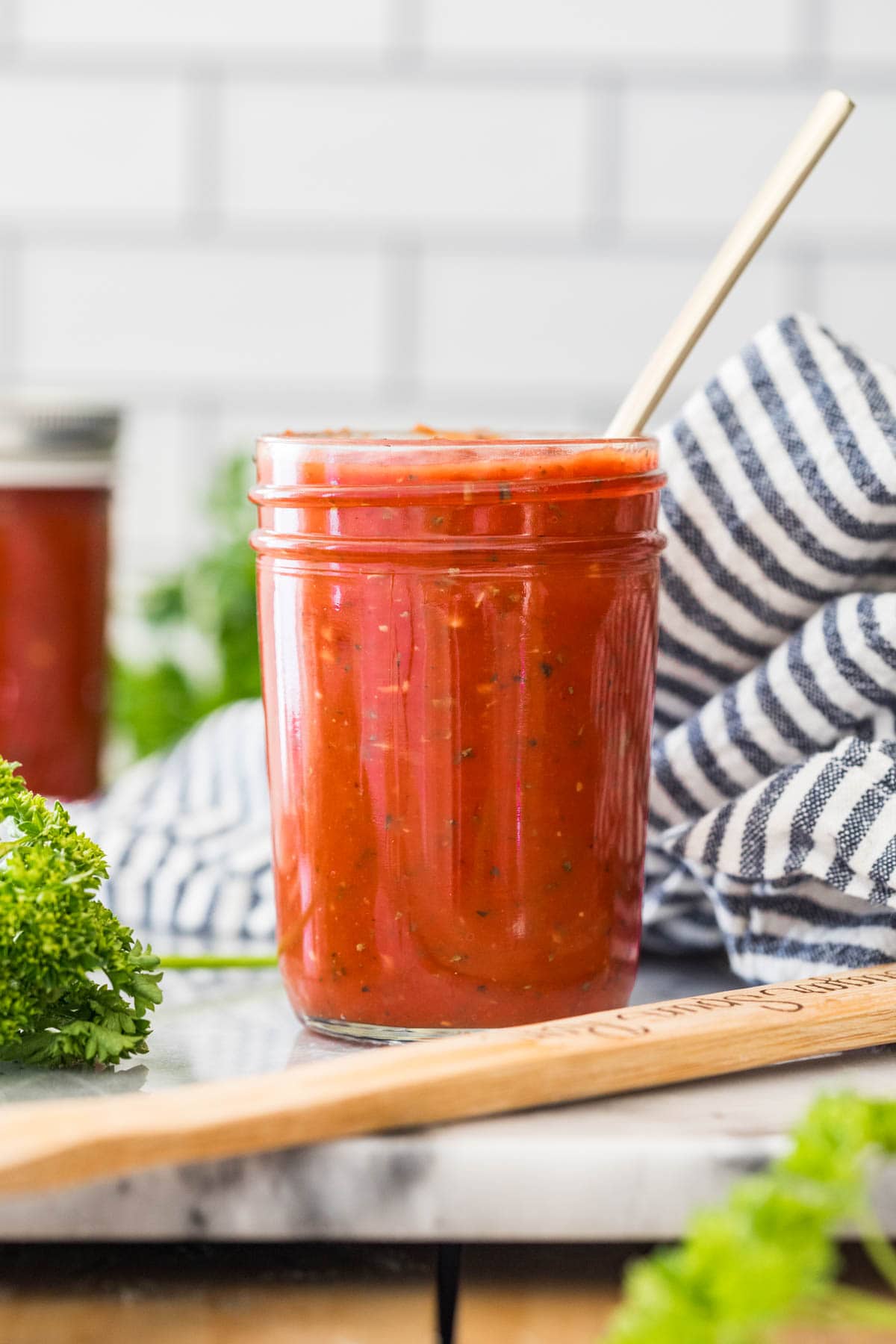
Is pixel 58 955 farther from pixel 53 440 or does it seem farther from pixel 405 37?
pixel 405 37

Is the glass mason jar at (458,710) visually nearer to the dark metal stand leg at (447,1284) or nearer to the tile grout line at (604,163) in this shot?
the dark metal stand leg at (447,1284)

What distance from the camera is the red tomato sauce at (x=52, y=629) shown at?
45.1 inches

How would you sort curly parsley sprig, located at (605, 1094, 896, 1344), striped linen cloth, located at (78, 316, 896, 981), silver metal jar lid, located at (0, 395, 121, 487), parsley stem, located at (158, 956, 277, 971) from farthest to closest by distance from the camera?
silver metal jar lid, located at (0, 395, 121, 487)
parsley stem, located at (158, 956, 277, 971)
striped linen cloth, located at (78, 316, 896, 981)
curly parsley sprig, located at (605, 1094, 896, 1344)

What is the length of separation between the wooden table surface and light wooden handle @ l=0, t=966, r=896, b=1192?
0.16ft

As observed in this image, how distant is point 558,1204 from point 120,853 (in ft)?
1.52

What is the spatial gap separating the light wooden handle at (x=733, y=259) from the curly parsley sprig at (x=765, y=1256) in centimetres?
36

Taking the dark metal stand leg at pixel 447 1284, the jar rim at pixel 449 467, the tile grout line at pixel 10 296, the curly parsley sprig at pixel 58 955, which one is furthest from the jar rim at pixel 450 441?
the tile grout line at pixel 10 296

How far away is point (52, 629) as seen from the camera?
3.84ft

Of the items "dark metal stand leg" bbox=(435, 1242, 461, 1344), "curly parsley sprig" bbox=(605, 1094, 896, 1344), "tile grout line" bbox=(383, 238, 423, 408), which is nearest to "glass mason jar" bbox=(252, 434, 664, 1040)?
"dark metal stand leg" bbox=(435, 1242, 461, 1344)

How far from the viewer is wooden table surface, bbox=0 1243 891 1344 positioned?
19.3 inches

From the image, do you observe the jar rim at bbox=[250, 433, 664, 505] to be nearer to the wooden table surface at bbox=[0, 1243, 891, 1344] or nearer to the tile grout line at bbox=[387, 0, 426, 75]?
the wooden table surface at bbox=[0, 1243, 891, 1344]

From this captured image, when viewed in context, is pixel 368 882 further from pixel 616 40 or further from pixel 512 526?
pixel 616 40

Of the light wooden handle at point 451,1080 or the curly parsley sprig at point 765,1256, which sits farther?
the light wooden handle at point 451,1080

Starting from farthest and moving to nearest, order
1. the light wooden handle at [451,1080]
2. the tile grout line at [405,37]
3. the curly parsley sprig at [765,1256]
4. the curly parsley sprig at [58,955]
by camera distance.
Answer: the tile grout line at [405,37] → the curly parsley sprig at [58,955] → the light wooden handle at [451,1080] → the curly parsley sprig at [765,1256]
